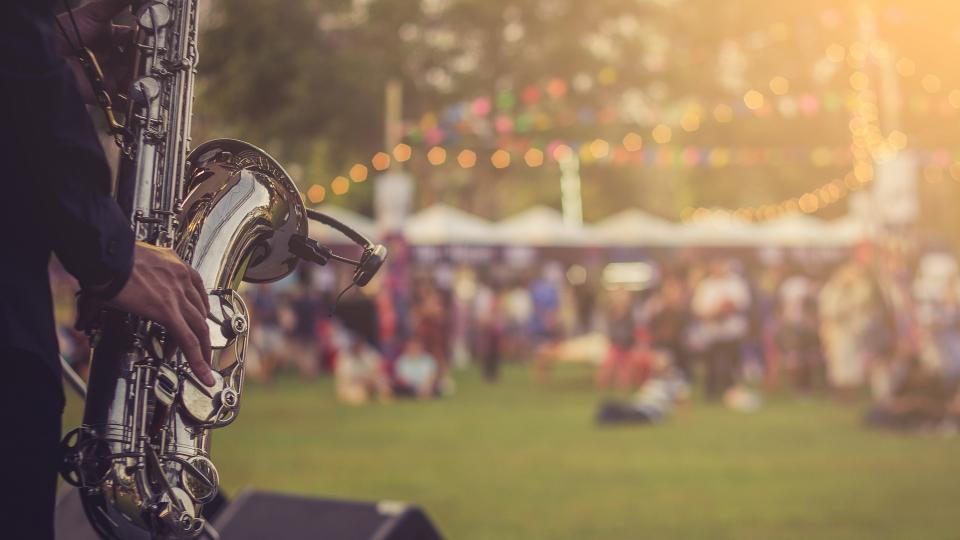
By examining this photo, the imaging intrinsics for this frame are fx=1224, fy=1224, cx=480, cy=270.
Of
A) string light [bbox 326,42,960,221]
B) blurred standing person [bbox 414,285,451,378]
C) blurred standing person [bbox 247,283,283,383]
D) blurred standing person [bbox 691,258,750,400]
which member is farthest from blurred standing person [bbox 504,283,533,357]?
blurred standing person [bbox 691,258,750,400]

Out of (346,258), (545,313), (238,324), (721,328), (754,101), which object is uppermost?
(754,101)

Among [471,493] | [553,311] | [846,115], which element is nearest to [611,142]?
[846,115]

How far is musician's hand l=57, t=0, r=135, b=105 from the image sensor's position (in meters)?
2.76

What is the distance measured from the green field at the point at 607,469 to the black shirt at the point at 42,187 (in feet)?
10.7

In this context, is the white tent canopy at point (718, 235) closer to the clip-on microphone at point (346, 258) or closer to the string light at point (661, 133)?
the string light at point (661, 133)

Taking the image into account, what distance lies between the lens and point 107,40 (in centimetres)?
279

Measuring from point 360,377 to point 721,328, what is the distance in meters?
5.30

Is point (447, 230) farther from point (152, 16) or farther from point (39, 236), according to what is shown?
point (39, 236)

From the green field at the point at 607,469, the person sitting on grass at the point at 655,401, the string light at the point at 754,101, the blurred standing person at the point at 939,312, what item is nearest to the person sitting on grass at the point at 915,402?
the green field at the point at 607,469

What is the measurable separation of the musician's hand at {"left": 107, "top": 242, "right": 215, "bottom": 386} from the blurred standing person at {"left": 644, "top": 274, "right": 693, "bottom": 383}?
15.9 m

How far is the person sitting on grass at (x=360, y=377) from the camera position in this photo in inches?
703

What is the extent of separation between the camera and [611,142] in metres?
41.6

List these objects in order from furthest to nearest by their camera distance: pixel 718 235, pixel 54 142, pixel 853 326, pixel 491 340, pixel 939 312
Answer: pixel 718 235
pixel 491 340
pixel 853 326
pixel 939 312
pixel 54 142

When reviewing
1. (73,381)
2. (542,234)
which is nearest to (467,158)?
(542,234)
